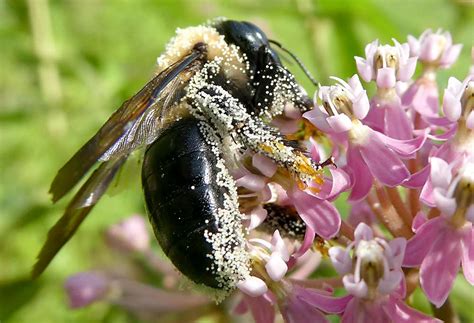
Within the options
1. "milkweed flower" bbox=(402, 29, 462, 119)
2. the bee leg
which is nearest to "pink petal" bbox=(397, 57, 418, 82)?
"milkweed flower" bbox=(402, 29, 462, 119)

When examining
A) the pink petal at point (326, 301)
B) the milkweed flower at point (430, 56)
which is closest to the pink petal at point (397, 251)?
the pink petal at point (326, 301)

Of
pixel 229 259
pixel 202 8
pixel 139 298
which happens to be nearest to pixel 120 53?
pixel 202 8

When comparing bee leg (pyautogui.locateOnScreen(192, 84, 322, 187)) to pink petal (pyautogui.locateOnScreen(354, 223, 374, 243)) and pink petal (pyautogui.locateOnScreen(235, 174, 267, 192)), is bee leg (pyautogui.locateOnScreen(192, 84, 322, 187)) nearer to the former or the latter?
pink petal (pyautogui.locateOnScreen(235, 174, 267, 192))

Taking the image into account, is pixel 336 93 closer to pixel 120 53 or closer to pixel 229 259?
Result: pixel 229 259

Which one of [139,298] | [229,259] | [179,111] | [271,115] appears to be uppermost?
[179,111]

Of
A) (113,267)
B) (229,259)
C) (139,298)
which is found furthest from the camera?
(113,267)

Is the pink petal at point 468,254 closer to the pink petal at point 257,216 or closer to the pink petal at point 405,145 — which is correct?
the pink petal at point 405,145
